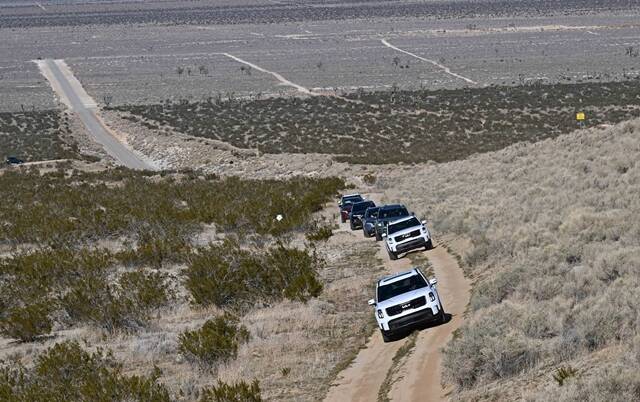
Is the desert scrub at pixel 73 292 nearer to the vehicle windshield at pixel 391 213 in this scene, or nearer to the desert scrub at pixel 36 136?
the vehicle windshield at pixel 391 213

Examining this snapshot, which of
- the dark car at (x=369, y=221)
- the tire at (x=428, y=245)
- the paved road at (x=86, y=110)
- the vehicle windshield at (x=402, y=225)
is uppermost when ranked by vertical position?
the vehicle windshield at (x=402, y=225)

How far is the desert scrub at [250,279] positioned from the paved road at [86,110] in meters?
46.2

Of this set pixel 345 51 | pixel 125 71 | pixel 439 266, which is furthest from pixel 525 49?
pixel 439 266

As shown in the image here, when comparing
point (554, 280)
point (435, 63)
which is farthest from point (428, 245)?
point (435, 63)

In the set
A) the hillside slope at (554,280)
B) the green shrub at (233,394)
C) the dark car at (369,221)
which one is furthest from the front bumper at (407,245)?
the green shrub at (233,394)

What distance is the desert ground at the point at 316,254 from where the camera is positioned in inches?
629

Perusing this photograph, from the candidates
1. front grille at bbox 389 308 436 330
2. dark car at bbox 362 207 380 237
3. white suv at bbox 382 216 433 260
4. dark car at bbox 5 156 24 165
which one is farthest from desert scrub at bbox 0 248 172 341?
dark car at bbox 5 156 24 165

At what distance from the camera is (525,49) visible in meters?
143

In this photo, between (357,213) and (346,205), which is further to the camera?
(346,205)

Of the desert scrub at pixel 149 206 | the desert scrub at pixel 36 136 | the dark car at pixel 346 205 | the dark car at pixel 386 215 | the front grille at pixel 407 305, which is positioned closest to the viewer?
the front grille at pixel 407 305

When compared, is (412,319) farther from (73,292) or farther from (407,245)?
(407,245)

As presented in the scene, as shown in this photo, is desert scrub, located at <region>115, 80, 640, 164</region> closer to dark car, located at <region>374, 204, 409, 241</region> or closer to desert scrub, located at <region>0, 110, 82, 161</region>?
desert scrub, located at <region>0, 110, 82, 161</region>

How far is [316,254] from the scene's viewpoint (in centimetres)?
3106

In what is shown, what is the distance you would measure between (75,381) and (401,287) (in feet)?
21.0
